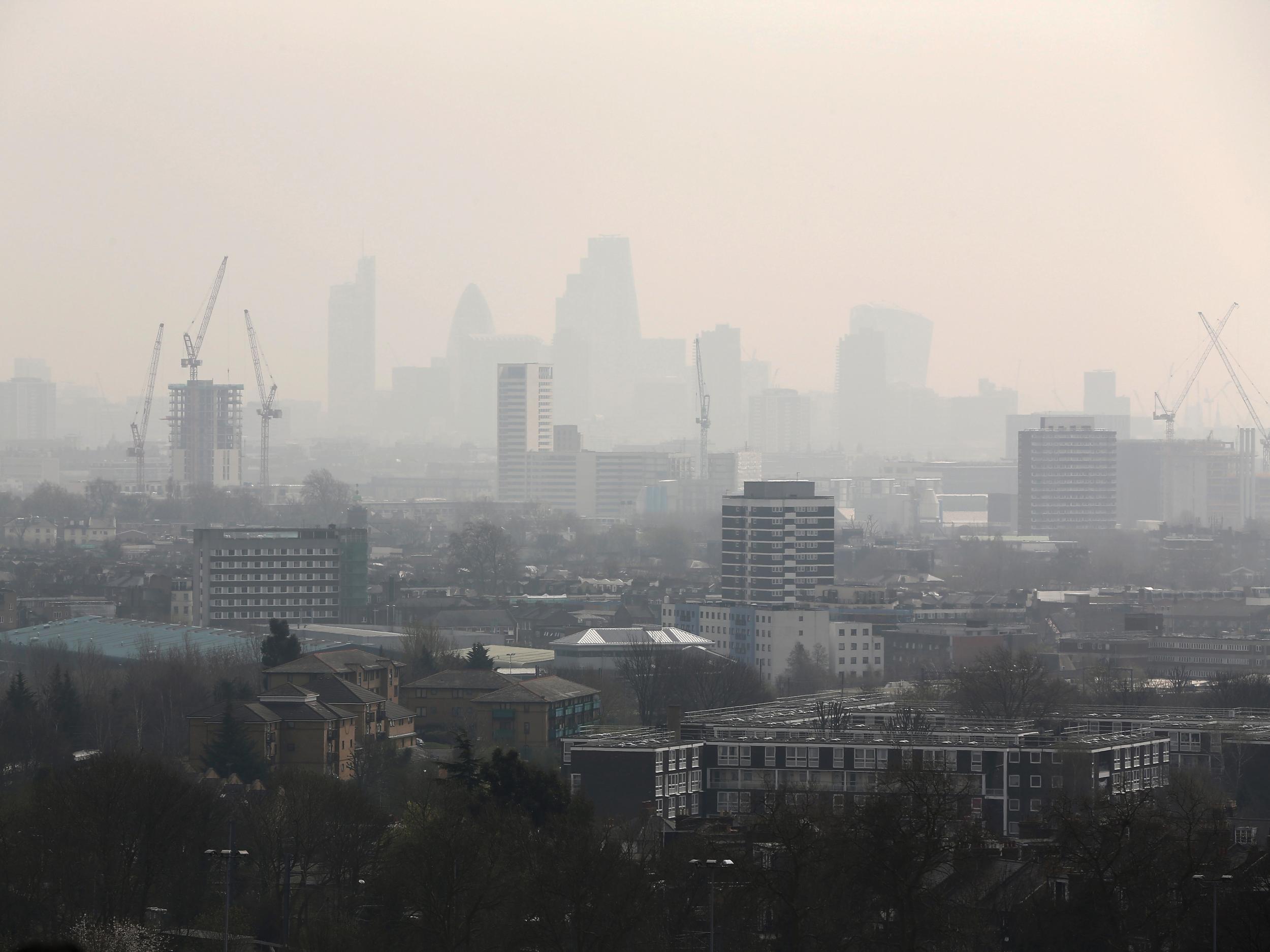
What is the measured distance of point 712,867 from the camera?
18.1m

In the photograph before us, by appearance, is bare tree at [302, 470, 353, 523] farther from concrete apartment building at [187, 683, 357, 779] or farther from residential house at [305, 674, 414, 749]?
concrete apartment building at [187, 683, 357, 779]

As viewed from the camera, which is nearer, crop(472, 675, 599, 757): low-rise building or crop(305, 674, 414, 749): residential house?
crop(305, 674, 414, 749): residential house

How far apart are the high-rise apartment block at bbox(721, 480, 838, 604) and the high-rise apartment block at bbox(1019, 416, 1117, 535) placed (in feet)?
174

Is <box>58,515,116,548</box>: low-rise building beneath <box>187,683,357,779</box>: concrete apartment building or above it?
above

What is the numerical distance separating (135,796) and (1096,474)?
94600 mm

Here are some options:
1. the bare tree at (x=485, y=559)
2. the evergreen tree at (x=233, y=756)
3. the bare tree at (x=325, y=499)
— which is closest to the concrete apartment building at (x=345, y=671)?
the evergreen tree at (x=233, y=756)

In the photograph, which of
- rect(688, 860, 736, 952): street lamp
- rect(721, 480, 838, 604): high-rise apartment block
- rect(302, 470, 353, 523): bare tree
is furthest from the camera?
rect(302, 470, 353, 523): bare tree

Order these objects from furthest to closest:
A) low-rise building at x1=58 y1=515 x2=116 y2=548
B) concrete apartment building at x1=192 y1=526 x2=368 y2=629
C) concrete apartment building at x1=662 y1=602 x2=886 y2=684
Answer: low-rise building at x1=58 y1=515 x2=116 y2=548, concrete apartment building at x1=192 y1=526 x2=368 y2=629, concrete apartment building at x1=662 y1=602 x2=886 y2=684

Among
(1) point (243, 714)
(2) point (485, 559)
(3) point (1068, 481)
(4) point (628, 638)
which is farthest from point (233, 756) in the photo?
(3) point (1068, 481)

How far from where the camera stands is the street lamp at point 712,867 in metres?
16.5

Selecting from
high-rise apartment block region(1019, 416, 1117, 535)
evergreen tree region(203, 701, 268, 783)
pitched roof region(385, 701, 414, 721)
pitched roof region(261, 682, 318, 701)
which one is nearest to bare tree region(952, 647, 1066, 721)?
pitched roof region(385, 701, 414, 721)

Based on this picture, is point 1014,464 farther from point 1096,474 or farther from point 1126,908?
point 1126,908

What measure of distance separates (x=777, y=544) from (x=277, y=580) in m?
11.5

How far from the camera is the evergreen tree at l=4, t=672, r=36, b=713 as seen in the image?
101ft
